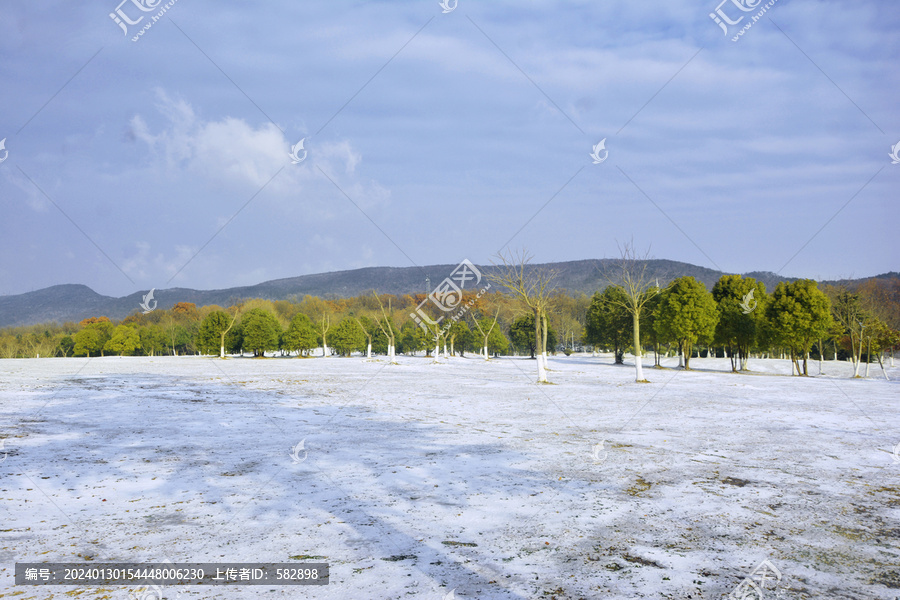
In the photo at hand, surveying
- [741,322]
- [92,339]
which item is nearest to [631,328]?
[741,322]

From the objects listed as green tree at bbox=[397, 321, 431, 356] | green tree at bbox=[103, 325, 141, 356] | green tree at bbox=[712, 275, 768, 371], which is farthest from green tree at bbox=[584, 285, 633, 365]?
green tree at bbox=[103, 325, 141, 356]

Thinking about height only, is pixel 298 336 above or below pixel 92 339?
below

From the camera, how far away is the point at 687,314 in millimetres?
48562

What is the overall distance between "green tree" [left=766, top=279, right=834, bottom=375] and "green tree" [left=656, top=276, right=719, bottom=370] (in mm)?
7005

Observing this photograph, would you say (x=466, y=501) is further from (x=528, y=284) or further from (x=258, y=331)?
(x=258, y=331)

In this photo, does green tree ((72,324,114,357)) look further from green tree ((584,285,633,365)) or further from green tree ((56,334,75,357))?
green tree ((584,285,633,365))

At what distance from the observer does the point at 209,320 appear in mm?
78250

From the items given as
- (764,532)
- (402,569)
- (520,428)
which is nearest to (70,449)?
(402,569)

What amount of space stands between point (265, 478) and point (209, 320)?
Answer: 77.8m

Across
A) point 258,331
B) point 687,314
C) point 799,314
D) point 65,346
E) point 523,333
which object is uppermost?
point 687,314

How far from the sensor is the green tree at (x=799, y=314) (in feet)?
130

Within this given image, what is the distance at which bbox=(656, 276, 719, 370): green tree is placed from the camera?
4859cm

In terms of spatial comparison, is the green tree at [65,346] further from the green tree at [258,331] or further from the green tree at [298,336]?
the green tree at [298,336]

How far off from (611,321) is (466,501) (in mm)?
55904
